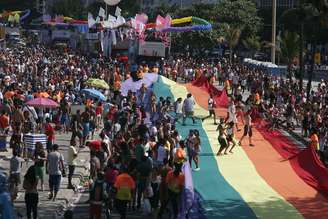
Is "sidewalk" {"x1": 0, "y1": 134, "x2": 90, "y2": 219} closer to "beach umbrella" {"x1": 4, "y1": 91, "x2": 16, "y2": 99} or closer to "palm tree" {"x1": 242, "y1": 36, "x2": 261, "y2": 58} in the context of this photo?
"beach umbrella" {"x1": 4, "y1": 91, "x2": 16, "y2": 99}

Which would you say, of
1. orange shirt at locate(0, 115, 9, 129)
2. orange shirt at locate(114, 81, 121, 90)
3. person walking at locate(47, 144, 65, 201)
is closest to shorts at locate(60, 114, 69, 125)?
orange shirt at locate(0, 115, 9, 129)

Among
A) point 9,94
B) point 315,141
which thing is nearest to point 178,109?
point 9,94

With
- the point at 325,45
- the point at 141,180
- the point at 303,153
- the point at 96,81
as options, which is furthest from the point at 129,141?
the point at 325,45

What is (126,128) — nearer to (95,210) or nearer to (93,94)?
(93,94)

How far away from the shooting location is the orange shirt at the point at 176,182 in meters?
14.5

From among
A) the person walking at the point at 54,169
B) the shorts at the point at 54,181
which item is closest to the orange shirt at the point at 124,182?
the person walking at the point at 54,169

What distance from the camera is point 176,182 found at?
14.5 meters

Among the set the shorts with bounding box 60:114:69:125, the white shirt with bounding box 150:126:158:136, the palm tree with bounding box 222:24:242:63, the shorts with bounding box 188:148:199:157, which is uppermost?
the palm tree with bounding box 222:24:242:63

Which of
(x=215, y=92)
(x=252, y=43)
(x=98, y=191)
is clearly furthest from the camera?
(x=252, y=43)

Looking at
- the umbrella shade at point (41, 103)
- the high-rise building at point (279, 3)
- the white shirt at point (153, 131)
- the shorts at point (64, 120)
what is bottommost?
the shorts at point (64, 120)

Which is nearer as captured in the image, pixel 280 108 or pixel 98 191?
pixel 98 191

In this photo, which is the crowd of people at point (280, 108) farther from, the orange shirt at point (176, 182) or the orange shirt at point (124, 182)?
the orange shirt at point (124, 182)

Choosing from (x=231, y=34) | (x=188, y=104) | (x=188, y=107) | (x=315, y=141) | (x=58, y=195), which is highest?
(x=231, y=34)

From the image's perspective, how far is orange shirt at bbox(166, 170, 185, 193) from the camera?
14.5 m
